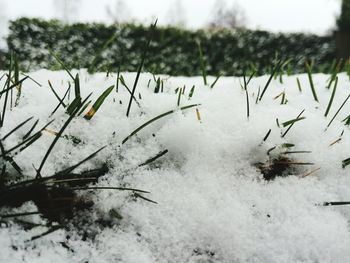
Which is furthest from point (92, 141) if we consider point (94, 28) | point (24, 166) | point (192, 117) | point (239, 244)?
point (94, 28)

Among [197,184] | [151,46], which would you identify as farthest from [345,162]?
[151,46]

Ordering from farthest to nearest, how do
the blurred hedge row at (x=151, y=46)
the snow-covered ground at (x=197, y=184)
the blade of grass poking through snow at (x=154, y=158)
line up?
the blurred hedge row at (x=151, y=46)
the blade of grass poking through snow at (x=154, y=158)
the snow-covered ground at (x=197, y=184)

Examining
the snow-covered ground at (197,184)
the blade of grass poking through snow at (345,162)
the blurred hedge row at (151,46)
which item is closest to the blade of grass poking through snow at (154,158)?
the snow-covered ground at (197,184)

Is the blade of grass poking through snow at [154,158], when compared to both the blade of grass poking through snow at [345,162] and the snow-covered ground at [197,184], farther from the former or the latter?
the blade of grass poking through snow at [345,162]

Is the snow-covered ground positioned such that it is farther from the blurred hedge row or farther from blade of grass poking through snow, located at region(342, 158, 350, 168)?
the blurred hedge row

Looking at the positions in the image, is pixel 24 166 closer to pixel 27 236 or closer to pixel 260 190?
pixel 27 236

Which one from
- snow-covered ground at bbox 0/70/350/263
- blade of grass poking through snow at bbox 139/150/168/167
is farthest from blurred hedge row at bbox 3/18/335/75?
blade of grass poking through snow at bbox 139/150/168/167
